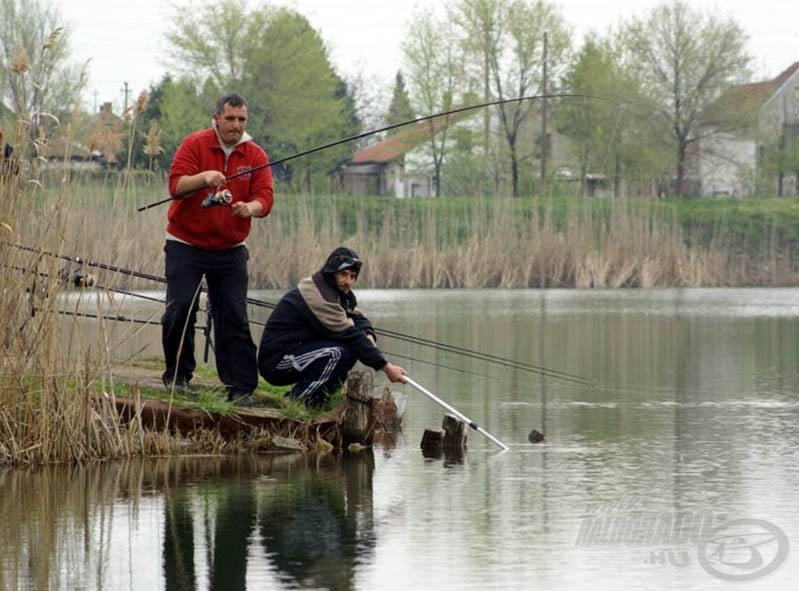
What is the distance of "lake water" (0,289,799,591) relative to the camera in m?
6.71

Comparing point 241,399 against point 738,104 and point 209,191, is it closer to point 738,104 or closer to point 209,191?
point 209,191

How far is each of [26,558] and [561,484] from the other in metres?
3.04

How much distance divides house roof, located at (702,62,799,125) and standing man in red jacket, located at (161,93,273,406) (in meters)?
48.2

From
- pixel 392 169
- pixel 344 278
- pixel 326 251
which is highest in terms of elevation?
pixel 392 169

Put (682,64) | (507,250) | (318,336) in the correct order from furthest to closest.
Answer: (682,64) < (507,250) < (318,336)

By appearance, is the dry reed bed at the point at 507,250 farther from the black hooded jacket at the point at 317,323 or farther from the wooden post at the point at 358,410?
the black hooded jacket at the point at 317,323

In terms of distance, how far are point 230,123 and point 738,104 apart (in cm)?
4927

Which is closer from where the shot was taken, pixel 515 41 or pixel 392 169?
pixel 515 41

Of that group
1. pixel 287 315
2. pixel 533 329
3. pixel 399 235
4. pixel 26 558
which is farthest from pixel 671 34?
pixel 26 558

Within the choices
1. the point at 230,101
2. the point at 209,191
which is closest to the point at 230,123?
the point at 230,101

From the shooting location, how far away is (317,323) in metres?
10.2

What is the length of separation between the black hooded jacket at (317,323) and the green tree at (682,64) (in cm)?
4625

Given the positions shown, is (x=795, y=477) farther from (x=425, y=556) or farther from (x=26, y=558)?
(x=26, y=558)

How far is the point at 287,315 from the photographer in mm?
10266
